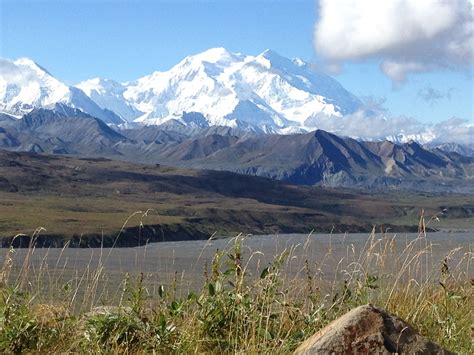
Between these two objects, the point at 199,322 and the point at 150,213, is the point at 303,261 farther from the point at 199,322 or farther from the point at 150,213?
the point at 150,213

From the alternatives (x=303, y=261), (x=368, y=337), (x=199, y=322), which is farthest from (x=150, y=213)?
(x=368, y=337)

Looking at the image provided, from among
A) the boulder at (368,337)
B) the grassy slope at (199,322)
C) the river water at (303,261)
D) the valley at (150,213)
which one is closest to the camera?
the boulder at (368,337)

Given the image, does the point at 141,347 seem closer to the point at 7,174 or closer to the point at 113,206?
the point at 113,206

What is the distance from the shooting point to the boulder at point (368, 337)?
6.82 meters

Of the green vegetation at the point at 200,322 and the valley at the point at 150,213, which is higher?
the green vegetation at the point at 200,322

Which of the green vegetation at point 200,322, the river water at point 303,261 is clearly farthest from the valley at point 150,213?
the green vegetation at point 200,322

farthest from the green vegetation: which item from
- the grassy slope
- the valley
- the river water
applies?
the valley

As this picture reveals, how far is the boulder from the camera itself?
6.82m

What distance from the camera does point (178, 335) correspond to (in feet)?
25.7

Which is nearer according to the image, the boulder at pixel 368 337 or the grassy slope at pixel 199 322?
the boulder at pixel 368 337

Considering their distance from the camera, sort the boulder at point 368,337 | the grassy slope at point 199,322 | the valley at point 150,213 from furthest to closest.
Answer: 1. the valley at point 150,213
2. the grassy slope at point 199,322
3. the boulder at point 368,337

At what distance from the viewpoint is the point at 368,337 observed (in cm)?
688

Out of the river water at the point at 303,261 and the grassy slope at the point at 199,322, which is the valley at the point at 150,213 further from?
the grassy slope at the point at 199,322

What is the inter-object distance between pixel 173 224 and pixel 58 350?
103 m
